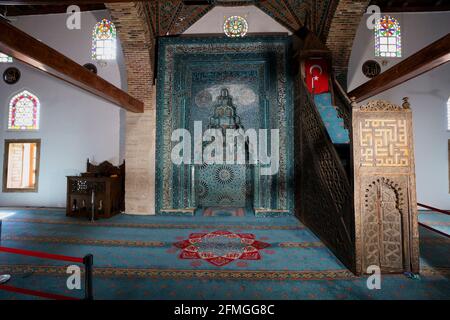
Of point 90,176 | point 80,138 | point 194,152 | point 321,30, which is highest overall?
point 321,30

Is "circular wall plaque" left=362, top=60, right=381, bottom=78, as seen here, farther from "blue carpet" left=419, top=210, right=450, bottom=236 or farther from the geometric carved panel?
the geometric carved panel

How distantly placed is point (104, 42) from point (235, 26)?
3823 mm

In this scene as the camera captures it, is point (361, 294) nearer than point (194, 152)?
Yes

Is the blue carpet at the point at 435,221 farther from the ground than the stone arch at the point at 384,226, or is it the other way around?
the stone arch at the point at 384,226

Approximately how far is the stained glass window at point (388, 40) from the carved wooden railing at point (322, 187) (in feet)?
11.8

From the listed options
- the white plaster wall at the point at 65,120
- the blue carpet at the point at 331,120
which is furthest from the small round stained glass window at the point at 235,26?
the white plaster wall at the point at 65,120

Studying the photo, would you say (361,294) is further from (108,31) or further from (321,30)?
(108,31)

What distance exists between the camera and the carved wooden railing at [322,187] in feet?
8.68

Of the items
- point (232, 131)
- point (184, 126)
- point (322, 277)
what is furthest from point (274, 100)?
point (322, 277)

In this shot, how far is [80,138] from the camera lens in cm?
640

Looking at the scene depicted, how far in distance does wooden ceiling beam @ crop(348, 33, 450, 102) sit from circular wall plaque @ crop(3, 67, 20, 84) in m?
9.53

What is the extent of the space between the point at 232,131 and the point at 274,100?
1315 millimetres

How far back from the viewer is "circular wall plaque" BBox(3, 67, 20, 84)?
668 centimetres

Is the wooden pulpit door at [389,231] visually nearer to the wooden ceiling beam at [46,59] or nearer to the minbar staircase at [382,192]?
the minbar staircase at [382,192]
